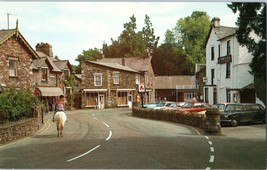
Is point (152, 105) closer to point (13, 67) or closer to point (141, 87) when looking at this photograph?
point (141, 87)

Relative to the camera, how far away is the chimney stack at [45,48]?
27.2 ft

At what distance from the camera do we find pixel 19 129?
8750mm

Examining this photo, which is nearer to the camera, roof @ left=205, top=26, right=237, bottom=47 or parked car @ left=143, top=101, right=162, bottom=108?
roof @ left=205, top=26, right=237, bottom=47

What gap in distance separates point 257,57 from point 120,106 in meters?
3.84

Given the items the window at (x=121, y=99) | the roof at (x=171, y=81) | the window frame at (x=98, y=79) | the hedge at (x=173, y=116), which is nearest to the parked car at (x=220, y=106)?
the hedge at (x=173, y=116)

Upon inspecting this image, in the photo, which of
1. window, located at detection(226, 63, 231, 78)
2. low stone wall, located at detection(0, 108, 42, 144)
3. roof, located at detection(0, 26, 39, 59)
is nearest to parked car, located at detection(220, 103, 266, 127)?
window, located at detection(226, 63, 231, 78)

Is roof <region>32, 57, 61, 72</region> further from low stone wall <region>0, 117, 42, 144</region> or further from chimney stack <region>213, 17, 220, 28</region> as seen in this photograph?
chimney stack <region>213, 17, 220, 28</region>

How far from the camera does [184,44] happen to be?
8398mm

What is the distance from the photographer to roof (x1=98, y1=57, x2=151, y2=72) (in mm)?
8648

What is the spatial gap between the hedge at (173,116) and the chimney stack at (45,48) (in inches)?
110

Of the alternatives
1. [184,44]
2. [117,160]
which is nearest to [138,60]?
[184,44]

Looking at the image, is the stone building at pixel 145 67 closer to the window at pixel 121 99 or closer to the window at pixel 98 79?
the window at pixel 98 79

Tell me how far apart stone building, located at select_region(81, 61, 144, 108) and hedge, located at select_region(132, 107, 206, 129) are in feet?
1.62

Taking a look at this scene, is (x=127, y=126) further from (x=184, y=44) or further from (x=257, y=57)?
(x=257, y=57)
